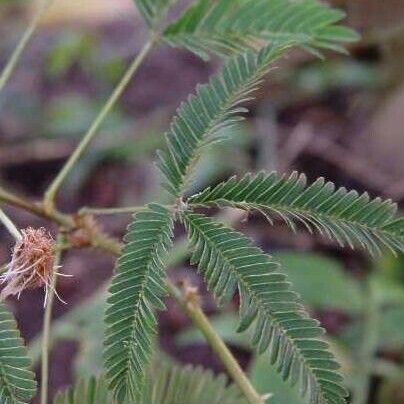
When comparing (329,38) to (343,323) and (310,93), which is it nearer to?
(343,323)

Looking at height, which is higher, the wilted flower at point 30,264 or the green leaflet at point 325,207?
the wilted flower at point 30,264

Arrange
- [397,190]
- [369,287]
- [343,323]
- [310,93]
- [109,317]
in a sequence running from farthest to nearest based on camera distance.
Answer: [310,93] → [397,190] → [343,323] → [369,287] → [109,317]

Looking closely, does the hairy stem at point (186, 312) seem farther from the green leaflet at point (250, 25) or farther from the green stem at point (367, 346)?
the green stem at point (367, 346)

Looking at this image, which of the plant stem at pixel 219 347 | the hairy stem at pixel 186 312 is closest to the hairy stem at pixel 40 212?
the hairy stem at pixel 186 312

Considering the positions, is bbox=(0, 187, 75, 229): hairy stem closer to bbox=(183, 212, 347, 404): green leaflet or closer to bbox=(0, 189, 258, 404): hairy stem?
bbox=(0, 189, 258, 404): hairy stem

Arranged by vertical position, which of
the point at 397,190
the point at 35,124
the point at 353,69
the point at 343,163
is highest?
the point at 35,124

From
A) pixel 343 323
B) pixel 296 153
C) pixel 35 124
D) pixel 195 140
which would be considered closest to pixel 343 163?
pixel 296 153

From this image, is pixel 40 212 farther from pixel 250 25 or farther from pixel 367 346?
pixel 367 346
